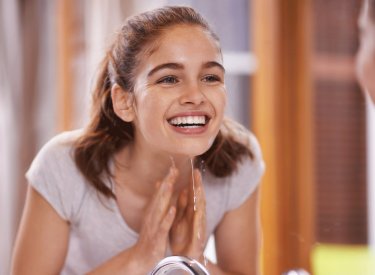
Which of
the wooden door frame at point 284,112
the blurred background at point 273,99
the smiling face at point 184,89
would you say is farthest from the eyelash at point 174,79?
the wooden door frame at point 284,112

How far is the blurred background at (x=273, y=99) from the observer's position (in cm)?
91

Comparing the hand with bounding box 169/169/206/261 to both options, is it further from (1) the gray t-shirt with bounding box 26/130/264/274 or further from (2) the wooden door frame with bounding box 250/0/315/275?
(2) the wooden door frame with bounding box 250/0/315/275

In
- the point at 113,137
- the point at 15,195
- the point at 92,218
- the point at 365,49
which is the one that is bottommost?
the point at 15,195

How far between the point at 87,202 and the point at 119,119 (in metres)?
0.12

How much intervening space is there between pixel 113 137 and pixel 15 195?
739 mm

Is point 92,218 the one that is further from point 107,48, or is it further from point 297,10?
point 297,10

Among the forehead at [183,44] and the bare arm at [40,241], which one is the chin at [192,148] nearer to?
the forehead at [183,44]

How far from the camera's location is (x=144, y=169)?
80 cm

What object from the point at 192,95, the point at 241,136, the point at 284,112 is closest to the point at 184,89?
the point at 192,95

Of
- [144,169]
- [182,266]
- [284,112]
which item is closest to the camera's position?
[182,266]

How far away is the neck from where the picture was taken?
76 centimetres

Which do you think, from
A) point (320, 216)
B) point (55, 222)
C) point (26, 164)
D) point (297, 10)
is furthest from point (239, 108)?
point (55, 222)

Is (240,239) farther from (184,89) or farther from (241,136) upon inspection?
(184,89)

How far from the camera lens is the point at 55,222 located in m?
0.76
